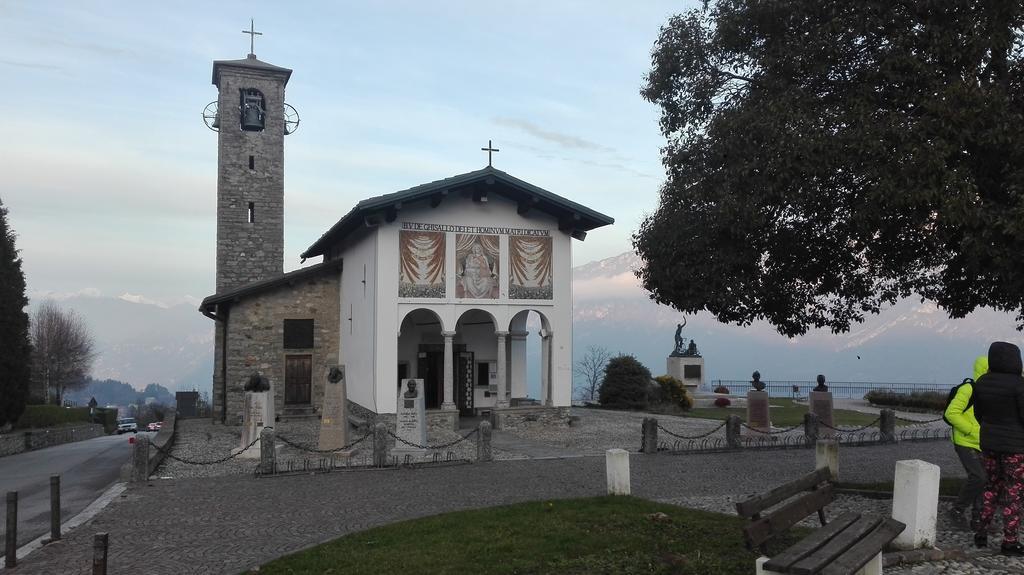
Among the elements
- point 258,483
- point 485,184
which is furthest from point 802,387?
point 258,483

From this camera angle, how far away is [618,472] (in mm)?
10164

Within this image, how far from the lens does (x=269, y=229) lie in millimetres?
30109

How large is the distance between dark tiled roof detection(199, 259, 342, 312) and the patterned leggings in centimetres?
2098

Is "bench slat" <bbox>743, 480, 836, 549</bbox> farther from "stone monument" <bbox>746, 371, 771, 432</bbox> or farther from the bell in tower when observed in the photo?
the bell in tower

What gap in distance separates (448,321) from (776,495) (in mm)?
14878

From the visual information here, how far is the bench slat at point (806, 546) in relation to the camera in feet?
15.4

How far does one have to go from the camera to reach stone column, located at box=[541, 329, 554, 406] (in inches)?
858

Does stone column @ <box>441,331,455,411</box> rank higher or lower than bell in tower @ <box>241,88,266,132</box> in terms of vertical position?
lower

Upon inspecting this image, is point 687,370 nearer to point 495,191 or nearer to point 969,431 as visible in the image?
point 495,191

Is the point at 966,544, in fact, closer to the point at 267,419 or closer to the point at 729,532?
the point at 729,532

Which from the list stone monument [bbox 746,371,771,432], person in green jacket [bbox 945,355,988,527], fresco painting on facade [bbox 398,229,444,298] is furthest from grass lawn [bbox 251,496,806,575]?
fresco painting on facade [bbox 398,229,444,298]

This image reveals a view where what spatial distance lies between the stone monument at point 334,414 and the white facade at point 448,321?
3751 mm

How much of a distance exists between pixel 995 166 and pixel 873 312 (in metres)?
3.37

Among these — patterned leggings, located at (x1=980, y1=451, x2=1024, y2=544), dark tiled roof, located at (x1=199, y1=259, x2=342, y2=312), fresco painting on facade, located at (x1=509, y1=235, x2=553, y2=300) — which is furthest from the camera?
dark tiled roof, located at (x1=199, y1=259, x2=342, y2=312)
